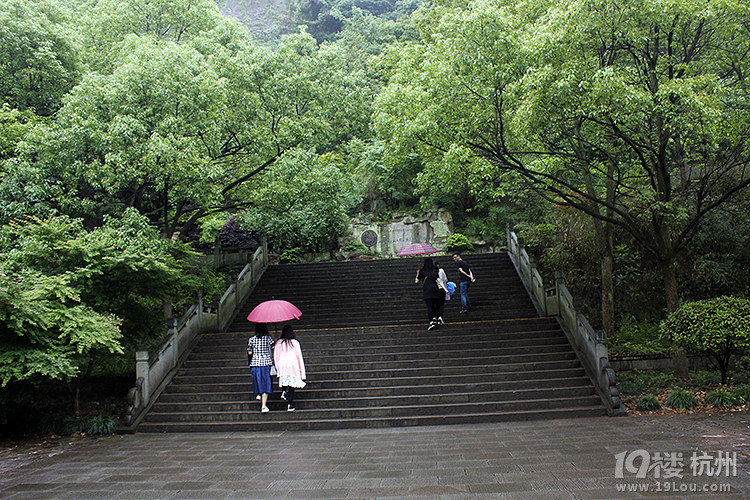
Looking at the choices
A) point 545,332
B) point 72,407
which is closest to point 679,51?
point 545,332

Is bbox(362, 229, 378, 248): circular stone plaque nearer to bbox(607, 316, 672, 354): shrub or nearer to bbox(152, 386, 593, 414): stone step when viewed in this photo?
bbox(607, 316, 672, 354): shrub

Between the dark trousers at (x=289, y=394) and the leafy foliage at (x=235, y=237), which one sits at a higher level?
the leafy foliage at (x=235, y=237)

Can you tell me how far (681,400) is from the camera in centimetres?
762

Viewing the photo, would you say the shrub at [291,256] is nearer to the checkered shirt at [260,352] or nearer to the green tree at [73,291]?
the green tree at [73,291]

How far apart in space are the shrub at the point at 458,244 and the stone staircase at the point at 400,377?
→ 22.0ft

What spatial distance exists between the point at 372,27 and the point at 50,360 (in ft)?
124

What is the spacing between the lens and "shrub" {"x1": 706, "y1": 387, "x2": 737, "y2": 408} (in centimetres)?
743

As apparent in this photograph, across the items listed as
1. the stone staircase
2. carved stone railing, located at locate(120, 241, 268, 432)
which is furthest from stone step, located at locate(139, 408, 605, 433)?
carved stone railing, located at locate(120, 241, 268, 432)

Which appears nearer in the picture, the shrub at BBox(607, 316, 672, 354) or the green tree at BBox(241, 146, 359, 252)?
the shrub at BBox(607, 316, 672, 354)

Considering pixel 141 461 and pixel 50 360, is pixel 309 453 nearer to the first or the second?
pixel 141 461

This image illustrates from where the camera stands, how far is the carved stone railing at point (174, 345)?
27.6 ft

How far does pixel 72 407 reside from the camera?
9133 millimetres

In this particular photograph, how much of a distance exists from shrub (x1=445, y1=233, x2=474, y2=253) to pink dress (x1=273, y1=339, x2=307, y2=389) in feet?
43.2

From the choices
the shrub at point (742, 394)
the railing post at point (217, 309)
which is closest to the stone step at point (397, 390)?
the shrub at point (742, 394)
